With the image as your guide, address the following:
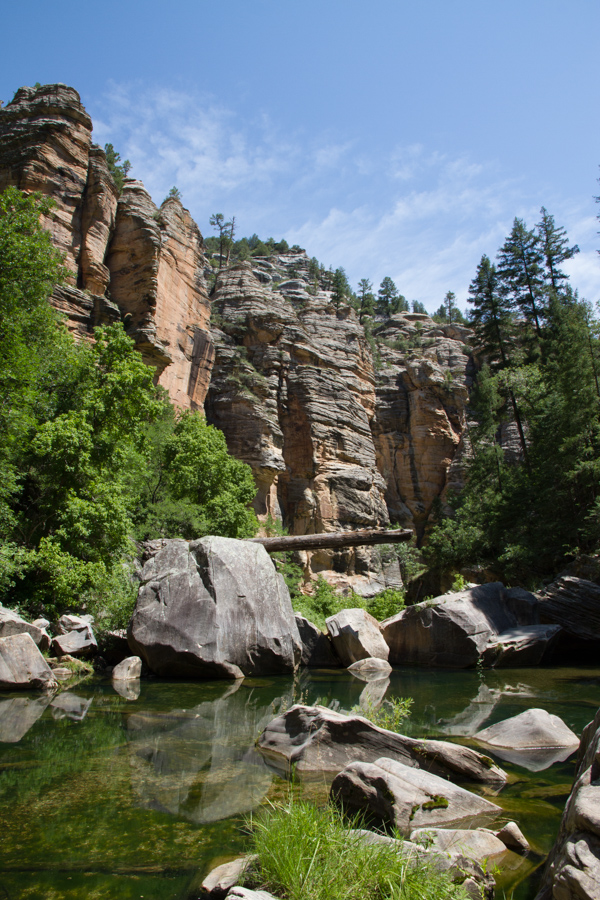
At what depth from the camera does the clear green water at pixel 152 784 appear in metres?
3.64

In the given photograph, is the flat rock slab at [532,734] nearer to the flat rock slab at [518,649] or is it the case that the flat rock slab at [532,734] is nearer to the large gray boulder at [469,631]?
the flat rock slab at [518,649]

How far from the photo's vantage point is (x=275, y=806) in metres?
4.37

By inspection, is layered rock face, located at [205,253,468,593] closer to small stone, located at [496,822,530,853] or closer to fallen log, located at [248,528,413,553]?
fallen log, located at [248,528,413,553]

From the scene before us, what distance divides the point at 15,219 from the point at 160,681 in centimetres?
1337

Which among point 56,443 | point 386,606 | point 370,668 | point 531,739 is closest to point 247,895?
point 531,739

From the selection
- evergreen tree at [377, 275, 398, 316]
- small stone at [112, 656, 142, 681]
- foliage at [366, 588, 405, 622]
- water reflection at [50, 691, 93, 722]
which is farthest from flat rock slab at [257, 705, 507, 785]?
evergreen tree at [377, 275, 398, 316]

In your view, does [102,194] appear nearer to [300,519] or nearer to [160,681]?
[300,519]

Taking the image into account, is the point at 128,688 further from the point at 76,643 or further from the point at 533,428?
the point at 533,428

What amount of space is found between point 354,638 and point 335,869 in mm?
14955

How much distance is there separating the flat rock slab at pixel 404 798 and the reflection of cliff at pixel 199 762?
97cm

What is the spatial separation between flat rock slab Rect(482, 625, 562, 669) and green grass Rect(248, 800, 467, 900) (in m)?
14.2

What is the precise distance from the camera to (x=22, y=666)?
10297mm

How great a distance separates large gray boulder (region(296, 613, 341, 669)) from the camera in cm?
1739

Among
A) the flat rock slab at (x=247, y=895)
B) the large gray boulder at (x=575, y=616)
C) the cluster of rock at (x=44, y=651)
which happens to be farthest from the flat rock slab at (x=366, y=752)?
the large gray boulder at (x=575, y=616)
